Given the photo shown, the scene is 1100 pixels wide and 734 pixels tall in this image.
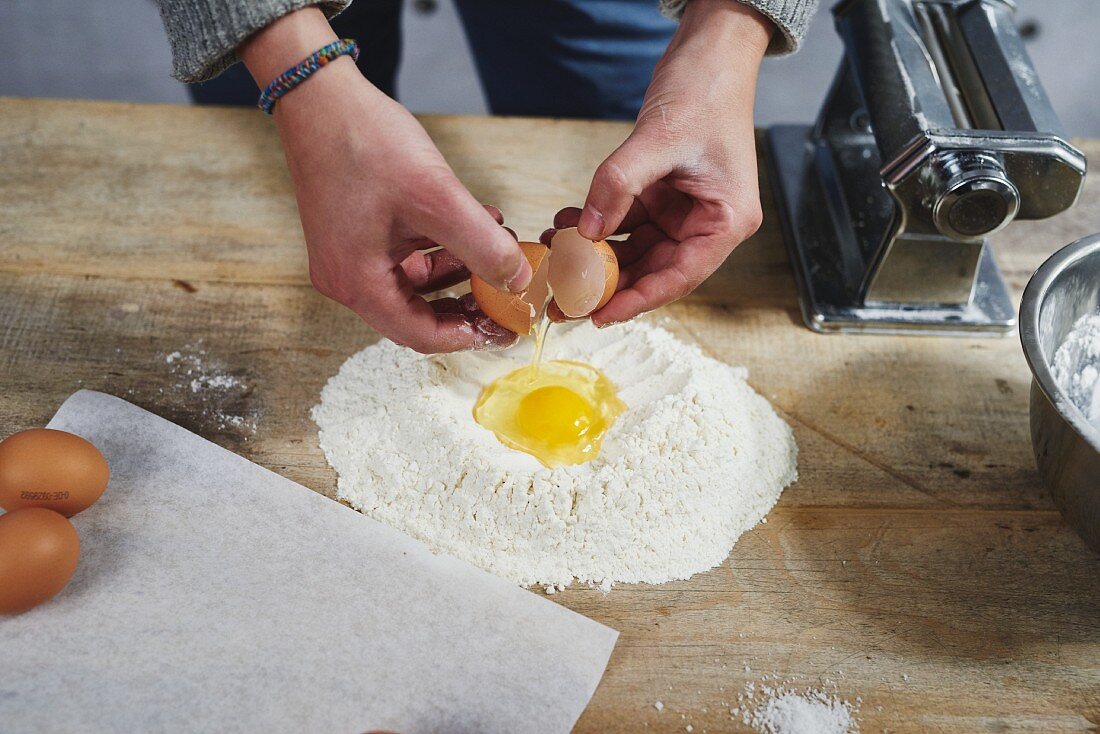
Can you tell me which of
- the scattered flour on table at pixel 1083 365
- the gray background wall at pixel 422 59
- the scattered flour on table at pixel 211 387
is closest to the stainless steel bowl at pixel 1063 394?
the scattered flour on table at pixel 1083 365

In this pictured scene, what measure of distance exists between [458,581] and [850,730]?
495 mm

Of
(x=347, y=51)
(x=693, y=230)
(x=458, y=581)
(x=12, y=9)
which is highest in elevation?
(x=347, y=51)

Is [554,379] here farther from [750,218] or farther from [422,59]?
[422,59]

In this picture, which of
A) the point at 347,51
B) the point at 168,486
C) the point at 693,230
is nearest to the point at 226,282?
the point at 168,486

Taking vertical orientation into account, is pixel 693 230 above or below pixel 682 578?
above

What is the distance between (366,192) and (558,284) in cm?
28

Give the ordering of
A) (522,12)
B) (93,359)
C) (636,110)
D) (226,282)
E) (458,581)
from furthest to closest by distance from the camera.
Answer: (636,110), (522,12), (226,282), (93,359), (458,581)

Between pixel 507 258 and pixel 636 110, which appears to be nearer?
pixel 507 258

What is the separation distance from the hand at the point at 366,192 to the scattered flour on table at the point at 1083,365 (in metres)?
0.81

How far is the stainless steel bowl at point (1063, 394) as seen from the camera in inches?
41.3

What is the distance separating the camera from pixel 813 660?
1058mm

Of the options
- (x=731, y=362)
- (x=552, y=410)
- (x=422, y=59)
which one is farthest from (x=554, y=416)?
(x=422, y=59)

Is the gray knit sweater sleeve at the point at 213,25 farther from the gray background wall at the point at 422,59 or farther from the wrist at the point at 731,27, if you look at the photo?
the gray background wall at the point at 422,59

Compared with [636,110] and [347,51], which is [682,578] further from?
[636,110]
